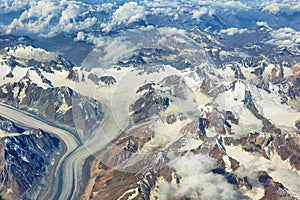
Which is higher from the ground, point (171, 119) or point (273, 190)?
point (273, 190)

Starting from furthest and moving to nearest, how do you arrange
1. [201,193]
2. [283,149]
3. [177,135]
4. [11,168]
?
[11,168], [283,149], [177,135], [201,193]

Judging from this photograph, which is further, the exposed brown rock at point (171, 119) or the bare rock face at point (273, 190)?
the exposed brown rock at point (171, 119)

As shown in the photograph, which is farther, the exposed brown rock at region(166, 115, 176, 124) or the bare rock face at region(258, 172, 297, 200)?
the exposed brown rock at region(166, 115, 176, 124)

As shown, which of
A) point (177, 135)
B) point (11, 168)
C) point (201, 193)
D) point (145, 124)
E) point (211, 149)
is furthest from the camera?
point (11, 168)

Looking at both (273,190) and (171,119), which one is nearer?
(273,190)

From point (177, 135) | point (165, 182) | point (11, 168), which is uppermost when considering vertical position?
point (177, 135)

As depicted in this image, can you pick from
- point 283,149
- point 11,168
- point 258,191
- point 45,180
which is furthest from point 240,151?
point 11,168

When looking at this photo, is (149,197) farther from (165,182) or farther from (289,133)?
(289,133)

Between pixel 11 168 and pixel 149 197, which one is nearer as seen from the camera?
pixel 149 197

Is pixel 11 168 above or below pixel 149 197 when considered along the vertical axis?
below

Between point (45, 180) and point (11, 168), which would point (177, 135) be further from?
point (11, 168)
